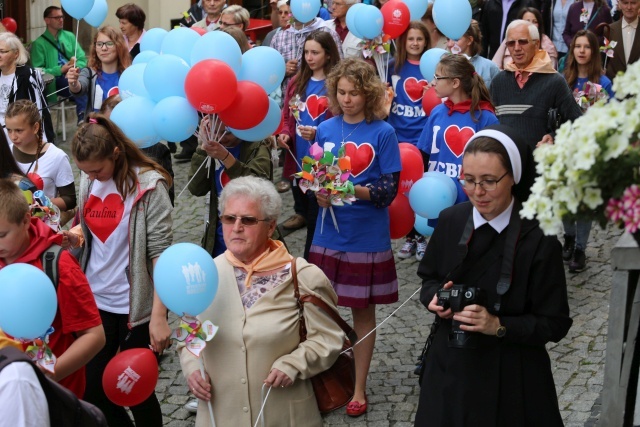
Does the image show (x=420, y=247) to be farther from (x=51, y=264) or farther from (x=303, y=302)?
(x=51, y=264)

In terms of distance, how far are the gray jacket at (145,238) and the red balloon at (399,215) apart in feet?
6.01

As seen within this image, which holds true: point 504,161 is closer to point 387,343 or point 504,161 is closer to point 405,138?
point 387,343

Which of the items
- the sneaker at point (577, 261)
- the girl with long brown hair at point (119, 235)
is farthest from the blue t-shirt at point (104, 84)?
the sneaker at point (577, 261)

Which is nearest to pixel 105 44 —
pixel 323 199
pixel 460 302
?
pixel 323 199

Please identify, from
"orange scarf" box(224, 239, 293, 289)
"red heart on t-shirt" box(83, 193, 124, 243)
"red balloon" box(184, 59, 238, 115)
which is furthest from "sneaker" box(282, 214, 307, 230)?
"orange scarf" box(224, 239, 293, 289)

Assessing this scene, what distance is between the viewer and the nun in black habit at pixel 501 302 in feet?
13.8

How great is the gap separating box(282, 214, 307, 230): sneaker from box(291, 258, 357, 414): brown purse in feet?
17.6

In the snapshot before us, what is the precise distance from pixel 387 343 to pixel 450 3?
10.1 feet

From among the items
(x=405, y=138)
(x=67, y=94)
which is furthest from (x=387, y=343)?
(x=67, y=94)

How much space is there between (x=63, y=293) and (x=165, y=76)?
2169 mm

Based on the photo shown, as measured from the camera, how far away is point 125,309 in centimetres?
568

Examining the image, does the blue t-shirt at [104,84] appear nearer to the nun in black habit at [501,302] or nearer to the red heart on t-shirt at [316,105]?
the red heart on t-shirt at [316,105]

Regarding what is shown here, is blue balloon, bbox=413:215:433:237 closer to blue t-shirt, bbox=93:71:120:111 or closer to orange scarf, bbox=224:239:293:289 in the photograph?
orange scarf, bbox=224:239:293:289

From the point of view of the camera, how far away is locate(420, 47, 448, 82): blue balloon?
28.2 feet
